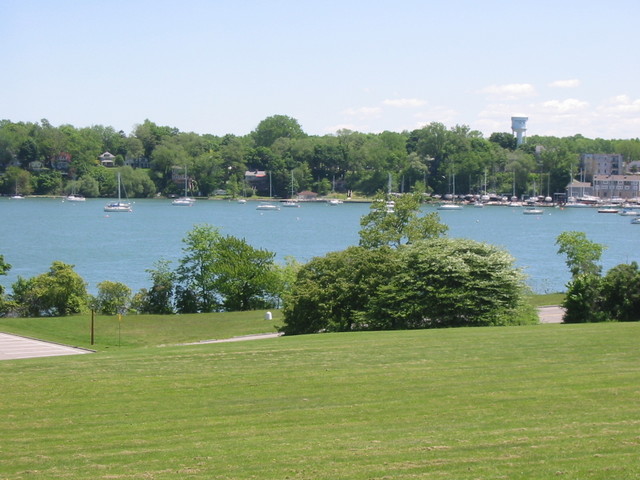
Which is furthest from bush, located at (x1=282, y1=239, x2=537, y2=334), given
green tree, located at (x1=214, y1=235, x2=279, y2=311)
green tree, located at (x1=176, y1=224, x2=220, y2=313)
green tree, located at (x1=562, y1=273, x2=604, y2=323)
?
green tree, located at (x1=176, y1=224, x2=220, y2=313)

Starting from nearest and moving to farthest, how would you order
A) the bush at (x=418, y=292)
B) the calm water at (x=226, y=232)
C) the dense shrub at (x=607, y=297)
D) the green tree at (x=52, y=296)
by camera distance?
the dense shrub at (x=607, y=297) < the bush at (x=418, y=292) < the green tree at (x=52, y=296) < the calm water at (x=226, y=232)

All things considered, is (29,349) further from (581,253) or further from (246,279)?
(581,253)

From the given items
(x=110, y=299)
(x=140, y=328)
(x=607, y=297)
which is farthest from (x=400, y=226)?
(x=607, y=297)

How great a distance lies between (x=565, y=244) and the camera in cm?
6681

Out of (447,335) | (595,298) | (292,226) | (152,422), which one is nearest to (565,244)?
(595,298)

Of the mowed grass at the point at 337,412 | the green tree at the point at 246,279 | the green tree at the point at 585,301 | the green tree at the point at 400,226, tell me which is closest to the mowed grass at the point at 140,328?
the green tree at the point at 246,279

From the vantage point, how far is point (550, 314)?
140 ft

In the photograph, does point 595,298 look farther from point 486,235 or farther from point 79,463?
point 486,235

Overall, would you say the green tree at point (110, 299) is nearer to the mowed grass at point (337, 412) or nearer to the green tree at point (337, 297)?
the green tree at point (337, 297)

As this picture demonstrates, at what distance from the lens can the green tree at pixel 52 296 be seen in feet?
165

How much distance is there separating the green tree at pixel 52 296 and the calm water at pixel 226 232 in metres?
18.7

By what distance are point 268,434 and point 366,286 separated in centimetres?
2141

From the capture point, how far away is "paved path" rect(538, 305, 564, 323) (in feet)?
131

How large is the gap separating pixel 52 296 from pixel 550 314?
27.9 metres
